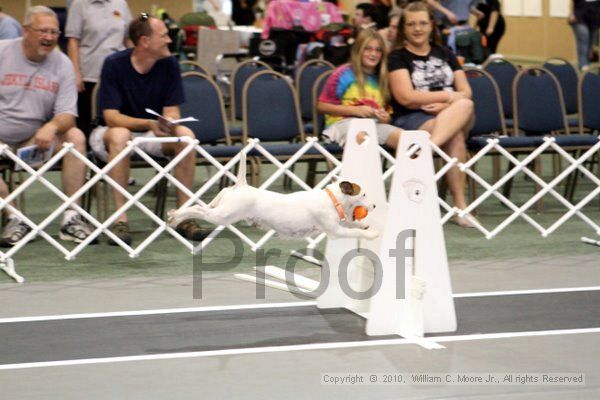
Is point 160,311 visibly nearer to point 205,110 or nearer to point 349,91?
point 349,91

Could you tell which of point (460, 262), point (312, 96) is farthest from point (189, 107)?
point (460, 262)

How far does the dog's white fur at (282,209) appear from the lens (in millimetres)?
4219

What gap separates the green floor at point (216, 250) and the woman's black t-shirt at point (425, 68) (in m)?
0.84

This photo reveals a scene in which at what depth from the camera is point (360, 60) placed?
652cm

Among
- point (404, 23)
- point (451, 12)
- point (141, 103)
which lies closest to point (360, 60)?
point (404, 23)

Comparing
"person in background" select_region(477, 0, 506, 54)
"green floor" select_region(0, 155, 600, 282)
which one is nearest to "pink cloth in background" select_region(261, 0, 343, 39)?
"person in background" select_region(477, 0, 506, 54)

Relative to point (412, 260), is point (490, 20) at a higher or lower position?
higher

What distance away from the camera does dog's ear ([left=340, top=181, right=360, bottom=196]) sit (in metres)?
4.30

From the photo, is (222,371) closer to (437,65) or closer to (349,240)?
(349,240)

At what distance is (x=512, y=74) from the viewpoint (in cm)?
827

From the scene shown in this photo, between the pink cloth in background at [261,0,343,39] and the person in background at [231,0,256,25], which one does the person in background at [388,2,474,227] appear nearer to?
the pink cloth in background at [261,0,343,39]

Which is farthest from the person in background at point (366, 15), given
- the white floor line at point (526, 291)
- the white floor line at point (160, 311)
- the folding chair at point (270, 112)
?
the white floor line at point (160, 311)

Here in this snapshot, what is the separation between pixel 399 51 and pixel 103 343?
3155mm

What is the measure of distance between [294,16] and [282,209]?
814cm
